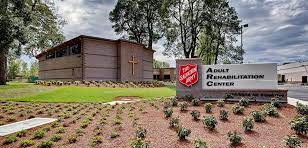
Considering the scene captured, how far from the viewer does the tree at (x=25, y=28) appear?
17.9m

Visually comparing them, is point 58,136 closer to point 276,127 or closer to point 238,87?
point 276,127

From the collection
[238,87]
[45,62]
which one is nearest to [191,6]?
[45,62]

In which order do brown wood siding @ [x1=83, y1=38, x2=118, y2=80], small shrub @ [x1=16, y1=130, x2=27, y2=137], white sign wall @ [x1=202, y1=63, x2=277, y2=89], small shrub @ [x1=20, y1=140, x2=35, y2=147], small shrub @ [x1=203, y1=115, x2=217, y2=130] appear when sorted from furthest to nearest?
brown wood siding @ [x1=83, y1=38, x2=118, y2=80], white sign wall @ [x1=202, y1=63, x2=277, y2=89], small shrub @ [x1=16, y1=130, x2=27, y2=137], small shrub @ [x1=203, y1=115, x2=217, y2=130], small shrub @ [x1=20, y1=140, x2=35, y2=147]

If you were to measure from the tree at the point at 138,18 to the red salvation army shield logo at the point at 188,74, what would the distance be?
33.6m

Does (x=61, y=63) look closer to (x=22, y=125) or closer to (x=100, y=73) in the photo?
(x=100, y=73)

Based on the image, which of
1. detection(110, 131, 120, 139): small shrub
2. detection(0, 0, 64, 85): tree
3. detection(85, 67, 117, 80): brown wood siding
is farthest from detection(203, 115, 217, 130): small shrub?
detection(85, 67, 117, 80): brown wood siding

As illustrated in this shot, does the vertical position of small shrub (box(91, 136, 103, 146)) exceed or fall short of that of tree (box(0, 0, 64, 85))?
it falls short

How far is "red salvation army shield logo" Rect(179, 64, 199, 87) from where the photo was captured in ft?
41.9

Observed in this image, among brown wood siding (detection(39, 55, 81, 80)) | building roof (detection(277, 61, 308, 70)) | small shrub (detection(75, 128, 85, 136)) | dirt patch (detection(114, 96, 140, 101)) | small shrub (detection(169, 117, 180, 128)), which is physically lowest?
small shrub (detection(75, 128, 85, 136))

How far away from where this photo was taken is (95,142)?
23.9 feet

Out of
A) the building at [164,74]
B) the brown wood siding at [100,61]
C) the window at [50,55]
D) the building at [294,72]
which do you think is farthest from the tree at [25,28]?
the building at [294,72]

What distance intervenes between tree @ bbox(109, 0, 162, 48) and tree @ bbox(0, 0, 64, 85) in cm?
1620

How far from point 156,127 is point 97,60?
21.8 m

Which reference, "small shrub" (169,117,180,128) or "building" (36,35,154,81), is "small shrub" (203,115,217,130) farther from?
"building" (36,35,154,81)
